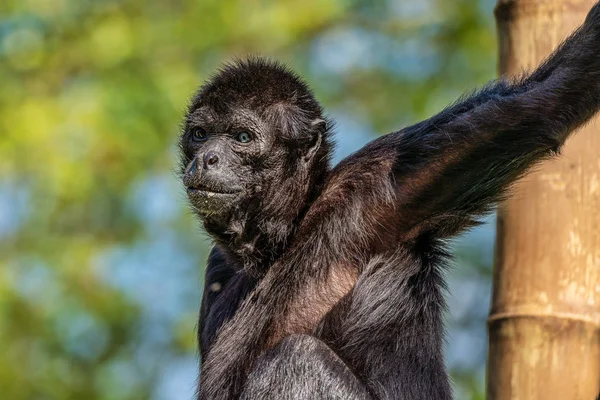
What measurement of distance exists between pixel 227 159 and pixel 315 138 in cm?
79

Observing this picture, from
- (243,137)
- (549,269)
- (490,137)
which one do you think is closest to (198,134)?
(243,137)

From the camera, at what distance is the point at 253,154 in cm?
788

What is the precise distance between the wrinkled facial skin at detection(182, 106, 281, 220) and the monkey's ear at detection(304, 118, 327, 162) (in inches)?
10.3

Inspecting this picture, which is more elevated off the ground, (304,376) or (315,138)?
(315,138)

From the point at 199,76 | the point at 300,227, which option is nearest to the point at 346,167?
the point at 300,227

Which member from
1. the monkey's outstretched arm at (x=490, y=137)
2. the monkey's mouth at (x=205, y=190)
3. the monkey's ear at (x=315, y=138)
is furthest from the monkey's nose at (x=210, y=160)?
the monkey's outstretched arm at (x=490, y=137)

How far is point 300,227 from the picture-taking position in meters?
7.65

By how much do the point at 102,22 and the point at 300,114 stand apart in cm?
865

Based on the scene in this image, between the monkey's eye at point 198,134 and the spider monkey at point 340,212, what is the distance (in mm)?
19

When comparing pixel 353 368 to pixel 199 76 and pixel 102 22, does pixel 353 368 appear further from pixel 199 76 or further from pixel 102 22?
pixel 102 22

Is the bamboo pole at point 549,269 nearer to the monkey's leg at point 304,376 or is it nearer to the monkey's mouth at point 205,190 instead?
the monkey's leg at point 304,376

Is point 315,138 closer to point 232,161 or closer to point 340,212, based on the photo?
point 232,161

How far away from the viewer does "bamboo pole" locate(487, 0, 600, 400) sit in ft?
22.2

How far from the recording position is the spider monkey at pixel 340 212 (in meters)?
6.59
